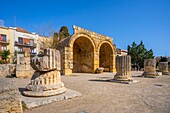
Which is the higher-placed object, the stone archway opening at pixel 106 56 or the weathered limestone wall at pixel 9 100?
the stone archway opening at pixel 106 56

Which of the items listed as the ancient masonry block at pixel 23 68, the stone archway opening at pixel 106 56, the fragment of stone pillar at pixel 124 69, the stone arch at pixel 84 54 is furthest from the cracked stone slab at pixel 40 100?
the stone archway opening at pixel 106 56

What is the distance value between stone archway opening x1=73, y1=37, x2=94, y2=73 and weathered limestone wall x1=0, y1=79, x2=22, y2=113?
34.7 ft

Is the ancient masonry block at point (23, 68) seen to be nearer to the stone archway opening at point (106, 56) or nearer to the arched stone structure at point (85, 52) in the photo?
the arched stone structure at point (85, 52)

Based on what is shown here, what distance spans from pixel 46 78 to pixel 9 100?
5.54 feet

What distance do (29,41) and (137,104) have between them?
3120cm

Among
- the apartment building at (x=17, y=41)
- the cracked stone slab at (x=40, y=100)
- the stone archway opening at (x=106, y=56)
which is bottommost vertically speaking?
the cracked stone slab at (x=40, y=100)

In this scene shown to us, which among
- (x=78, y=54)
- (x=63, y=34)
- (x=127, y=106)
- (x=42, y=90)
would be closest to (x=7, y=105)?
(x=42, y=90)

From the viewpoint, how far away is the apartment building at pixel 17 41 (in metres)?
24.6

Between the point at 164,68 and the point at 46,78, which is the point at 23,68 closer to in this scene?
the point at 46,78

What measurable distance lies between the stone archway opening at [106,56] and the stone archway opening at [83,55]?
3.11m

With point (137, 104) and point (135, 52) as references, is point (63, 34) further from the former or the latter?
point (137, 104)

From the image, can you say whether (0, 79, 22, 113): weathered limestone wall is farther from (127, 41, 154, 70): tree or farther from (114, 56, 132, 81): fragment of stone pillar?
(127, 41, 154, 70): tree

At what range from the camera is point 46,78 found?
375 centimetres

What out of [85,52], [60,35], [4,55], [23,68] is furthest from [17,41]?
[23,68]
